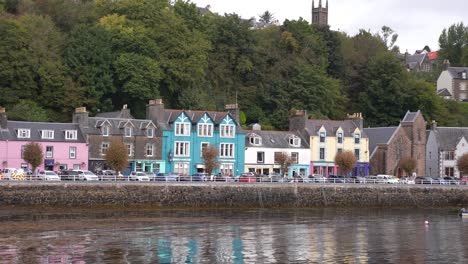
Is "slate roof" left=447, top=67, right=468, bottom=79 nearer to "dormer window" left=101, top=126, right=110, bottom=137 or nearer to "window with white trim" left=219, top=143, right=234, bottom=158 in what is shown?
"window with white trim" left=219, top=143, right=234, bottom=158

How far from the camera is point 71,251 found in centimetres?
4138

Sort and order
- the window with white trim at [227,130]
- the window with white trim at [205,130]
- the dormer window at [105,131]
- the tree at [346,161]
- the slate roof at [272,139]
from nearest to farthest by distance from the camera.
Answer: the dormer window at [105,131]
the window with white trim at [205,130]
the window with white trim at [227,130]
the tree at [346,161]
the slate roof at [272,139]

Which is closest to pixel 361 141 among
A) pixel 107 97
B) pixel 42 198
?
pixel 107 97

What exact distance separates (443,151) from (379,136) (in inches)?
321

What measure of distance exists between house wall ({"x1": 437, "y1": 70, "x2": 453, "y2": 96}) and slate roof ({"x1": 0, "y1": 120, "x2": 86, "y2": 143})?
68.4 m

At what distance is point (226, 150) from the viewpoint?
82250mm

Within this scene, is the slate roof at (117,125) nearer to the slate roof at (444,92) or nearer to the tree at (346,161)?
the tree at (346,161)

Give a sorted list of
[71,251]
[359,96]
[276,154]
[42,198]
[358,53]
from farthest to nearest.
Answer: [358,53]
[359,96]
[276,154]
[42,198]
[71,251]

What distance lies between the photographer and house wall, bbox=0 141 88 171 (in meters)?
72.8

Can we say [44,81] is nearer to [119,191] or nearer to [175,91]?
[175,91]

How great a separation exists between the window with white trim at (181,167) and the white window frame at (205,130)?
3.05 m

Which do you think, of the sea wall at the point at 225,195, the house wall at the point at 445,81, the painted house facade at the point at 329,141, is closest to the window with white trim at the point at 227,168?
the painted house facade at the point at 329,141

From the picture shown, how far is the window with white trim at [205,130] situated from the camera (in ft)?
266

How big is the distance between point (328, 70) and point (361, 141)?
26.7 meters
